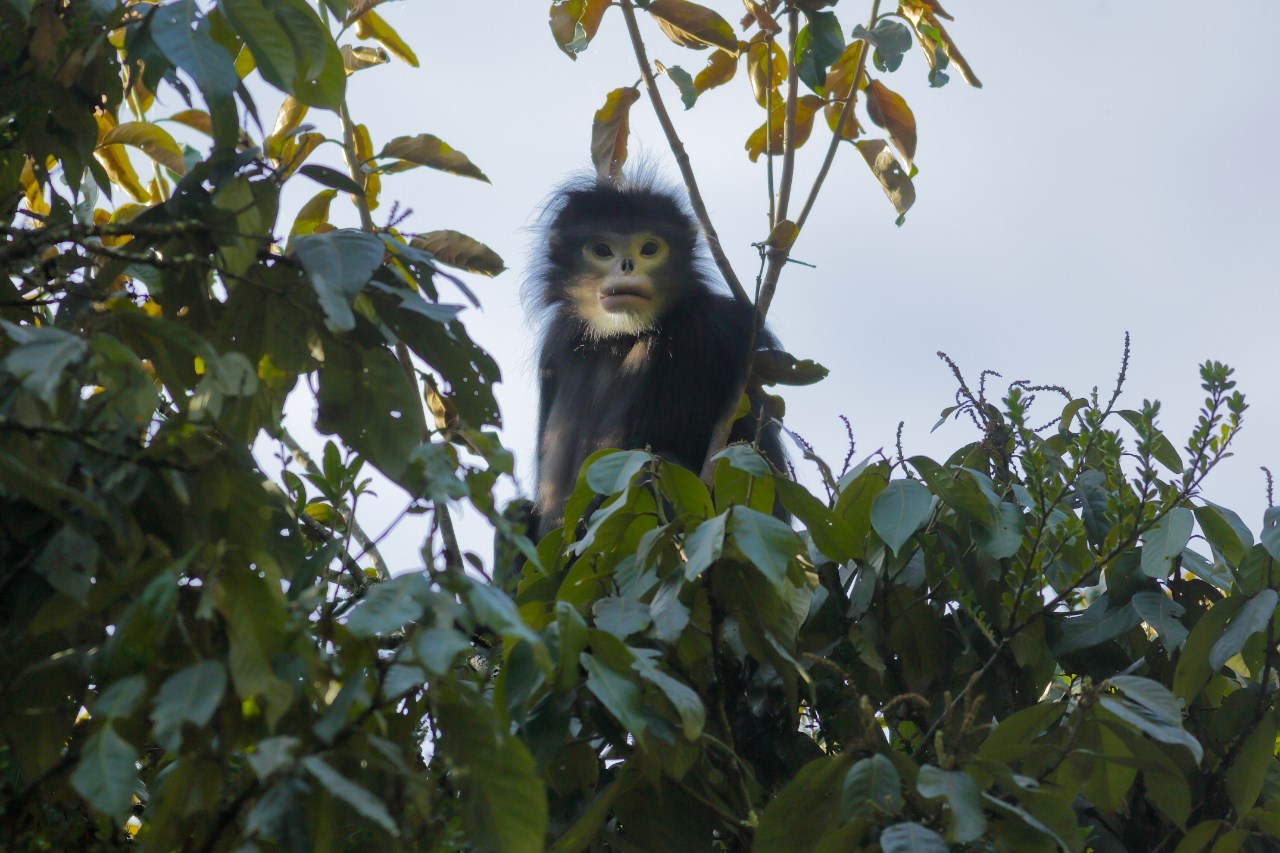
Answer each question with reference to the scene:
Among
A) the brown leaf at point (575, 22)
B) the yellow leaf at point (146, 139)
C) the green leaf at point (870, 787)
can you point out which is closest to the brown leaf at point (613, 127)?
the brown leaf at point (575, 22)

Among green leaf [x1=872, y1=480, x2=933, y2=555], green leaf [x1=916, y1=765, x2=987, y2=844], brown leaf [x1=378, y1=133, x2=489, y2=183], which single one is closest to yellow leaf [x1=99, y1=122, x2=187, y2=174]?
brown leaf [x1=378, y1=133, x2=489, y2=183]

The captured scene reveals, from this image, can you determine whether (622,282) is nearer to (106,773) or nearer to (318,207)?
(318,207)

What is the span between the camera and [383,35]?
281cm

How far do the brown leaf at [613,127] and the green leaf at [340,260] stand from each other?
1892 mm

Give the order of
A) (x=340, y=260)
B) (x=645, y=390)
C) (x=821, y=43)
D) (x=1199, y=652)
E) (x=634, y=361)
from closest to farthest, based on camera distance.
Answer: (x=340, y=260) < (x=1199, y=652) < (x=821, y=43) < (x=645, y=390) < (x=634, y=361)

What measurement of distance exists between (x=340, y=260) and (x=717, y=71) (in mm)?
2137

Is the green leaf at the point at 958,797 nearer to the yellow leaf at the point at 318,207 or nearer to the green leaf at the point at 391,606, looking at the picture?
the green leaf at the point at 391,606

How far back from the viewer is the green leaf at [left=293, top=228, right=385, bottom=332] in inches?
48.3

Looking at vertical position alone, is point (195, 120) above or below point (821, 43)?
below

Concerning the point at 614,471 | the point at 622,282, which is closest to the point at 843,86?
the point at 622,282

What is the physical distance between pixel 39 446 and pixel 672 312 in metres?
3.01

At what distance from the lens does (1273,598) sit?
186 cm

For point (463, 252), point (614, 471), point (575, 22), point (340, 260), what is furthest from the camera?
point (575, 22)

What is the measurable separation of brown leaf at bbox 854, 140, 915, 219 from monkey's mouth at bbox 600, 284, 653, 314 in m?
1.05
